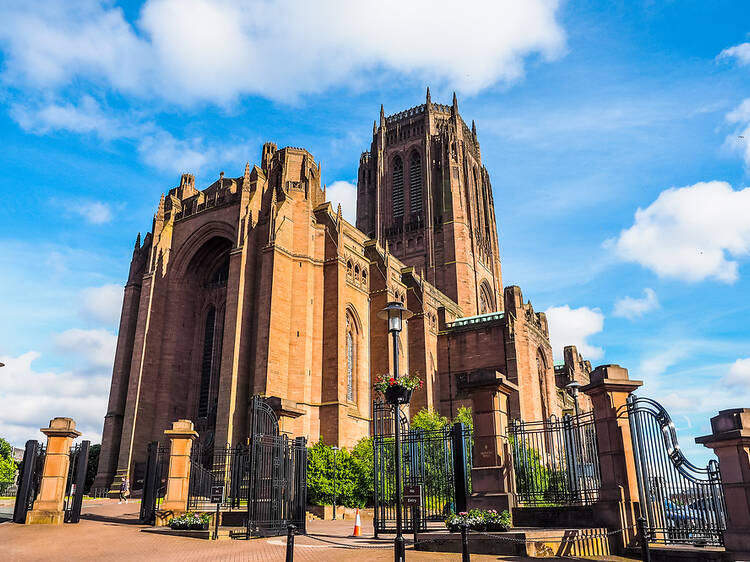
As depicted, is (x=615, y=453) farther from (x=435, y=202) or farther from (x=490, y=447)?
(x=435, y=202)

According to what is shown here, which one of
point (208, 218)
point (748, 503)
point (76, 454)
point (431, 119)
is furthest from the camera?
point (431, 119)

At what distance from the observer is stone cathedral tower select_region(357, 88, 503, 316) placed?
5984 centimetres

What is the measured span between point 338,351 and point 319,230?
7.76m

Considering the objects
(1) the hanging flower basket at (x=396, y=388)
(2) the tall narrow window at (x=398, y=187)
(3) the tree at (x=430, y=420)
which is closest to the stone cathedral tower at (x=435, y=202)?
(2) the tall narrow window at (x=398, y=187)

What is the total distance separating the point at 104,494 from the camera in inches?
1282

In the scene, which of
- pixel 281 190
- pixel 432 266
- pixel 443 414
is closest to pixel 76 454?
pixel 281 190

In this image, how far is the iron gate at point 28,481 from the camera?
16828 mm

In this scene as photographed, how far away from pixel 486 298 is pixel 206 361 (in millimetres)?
35731

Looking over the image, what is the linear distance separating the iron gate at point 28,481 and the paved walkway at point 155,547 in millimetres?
505

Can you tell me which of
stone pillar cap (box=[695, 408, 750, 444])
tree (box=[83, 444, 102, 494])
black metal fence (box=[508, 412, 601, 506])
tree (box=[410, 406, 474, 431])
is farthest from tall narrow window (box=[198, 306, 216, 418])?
stone pillar cap (box=[695, 408, 750, 444])

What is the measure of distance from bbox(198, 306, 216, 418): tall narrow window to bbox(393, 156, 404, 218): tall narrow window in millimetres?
31664

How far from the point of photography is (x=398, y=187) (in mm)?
66562

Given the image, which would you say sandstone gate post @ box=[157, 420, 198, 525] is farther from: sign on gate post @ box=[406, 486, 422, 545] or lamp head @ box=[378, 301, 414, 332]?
lamp head @ box=[378, 301, 414, 332]

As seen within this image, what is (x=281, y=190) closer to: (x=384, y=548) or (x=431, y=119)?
(x=384, y=548)
